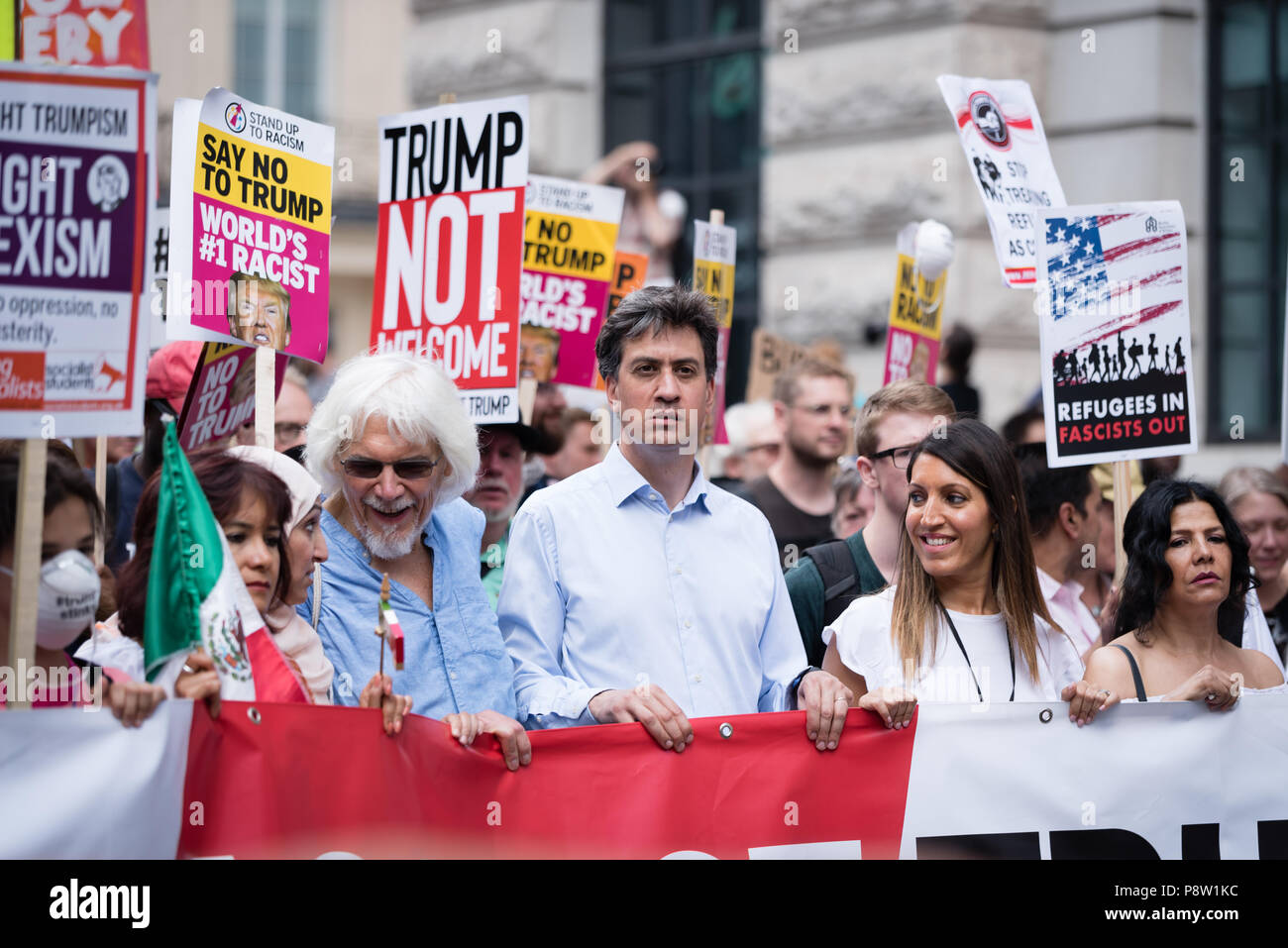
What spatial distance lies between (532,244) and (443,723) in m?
3.29

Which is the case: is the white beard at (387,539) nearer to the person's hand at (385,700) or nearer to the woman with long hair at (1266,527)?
the person's hand at (385,700)

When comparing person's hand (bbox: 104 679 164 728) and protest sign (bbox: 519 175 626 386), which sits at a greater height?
protest sign (bbox: 519 175 626 386)

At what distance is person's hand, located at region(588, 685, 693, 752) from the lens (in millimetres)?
3770

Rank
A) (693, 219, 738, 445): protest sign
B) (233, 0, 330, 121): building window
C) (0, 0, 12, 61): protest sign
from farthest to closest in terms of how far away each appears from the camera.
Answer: (233, 0, 330, 121): building window < (693, 219, 738, 445): protest sign < (0, 0, 12, 61): protest sign

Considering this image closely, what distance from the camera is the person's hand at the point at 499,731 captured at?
12.1 ft

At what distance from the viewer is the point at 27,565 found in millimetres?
3223

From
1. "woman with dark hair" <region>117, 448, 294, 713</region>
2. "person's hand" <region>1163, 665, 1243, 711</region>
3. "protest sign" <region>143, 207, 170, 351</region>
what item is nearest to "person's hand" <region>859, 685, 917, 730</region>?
"person's hand" <region>1163, 665, 1243, 711</region>

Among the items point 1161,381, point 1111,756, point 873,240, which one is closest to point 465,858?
point 1111,756

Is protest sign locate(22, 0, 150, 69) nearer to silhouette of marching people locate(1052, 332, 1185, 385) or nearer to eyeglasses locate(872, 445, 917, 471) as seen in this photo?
eyeglasses locate(872, 445, 917, 471)

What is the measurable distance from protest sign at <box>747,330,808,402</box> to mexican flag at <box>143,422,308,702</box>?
521 cm

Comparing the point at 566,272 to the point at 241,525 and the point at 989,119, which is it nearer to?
the point at 989,119

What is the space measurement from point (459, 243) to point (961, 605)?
2109mm

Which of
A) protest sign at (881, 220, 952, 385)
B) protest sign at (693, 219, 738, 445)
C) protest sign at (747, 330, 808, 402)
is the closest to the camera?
protest sign at (881, 220, 952, 385)

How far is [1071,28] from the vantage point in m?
9.42
